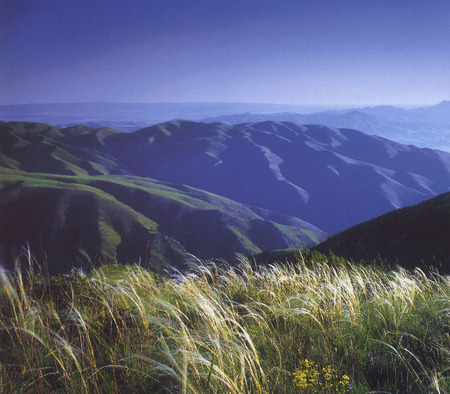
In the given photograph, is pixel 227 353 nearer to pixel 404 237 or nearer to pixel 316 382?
pixel 316 382

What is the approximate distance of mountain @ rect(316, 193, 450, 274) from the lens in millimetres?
28755

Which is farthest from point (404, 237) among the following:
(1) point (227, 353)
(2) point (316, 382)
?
(1) point (227, 353)

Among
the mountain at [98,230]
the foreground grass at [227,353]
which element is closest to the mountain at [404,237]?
the foreground grass at [227,353]

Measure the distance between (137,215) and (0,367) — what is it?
180 m

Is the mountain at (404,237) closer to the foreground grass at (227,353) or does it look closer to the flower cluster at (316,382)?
the foreground grass at (227,353)

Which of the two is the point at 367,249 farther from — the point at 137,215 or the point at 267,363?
the point at 137,215

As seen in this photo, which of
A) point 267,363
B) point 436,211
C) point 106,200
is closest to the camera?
point 267,363

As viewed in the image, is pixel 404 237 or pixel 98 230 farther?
pixel 98 230

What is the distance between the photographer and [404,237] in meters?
33.8

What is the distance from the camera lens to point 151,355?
2.74m

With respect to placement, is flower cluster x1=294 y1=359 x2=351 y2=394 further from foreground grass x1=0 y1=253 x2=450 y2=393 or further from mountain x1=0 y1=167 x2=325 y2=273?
mountain x1=0 y1=167 x2=325 y2=273

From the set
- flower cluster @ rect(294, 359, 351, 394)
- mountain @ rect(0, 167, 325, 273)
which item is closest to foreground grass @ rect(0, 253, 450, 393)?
flower cluster @ rect(294, 359, 351, 394)

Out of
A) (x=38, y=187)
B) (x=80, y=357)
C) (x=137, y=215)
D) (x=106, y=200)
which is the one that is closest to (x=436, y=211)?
(x=80, y=357)

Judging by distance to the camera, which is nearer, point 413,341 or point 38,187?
point 413,341
